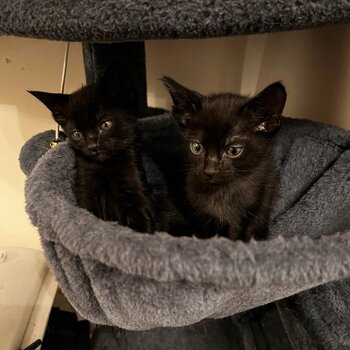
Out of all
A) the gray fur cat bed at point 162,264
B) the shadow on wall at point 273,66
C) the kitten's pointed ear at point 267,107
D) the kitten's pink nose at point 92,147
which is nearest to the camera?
the gray fur cat bed at point 162,264

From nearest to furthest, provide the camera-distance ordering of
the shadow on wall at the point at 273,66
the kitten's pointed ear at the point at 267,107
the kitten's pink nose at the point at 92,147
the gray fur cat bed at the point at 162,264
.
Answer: the gray fur cat bed at the point at 162,264, the kitten's pointed ear at the point at 267,107, the kitten's pink nose at the point at 92,147, the shadow on wall at the point at 273,66

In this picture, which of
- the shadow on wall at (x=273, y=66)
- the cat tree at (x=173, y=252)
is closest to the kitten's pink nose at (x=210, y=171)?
the cat tree at (x=173, y=252)

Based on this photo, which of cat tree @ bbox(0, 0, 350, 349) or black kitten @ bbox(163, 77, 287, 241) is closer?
cat tree @ bbox(0, 0, 350, 349)

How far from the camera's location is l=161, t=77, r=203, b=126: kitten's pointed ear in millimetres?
794

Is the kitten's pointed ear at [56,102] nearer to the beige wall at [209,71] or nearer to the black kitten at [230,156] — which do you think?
the black kitten at [230,156]

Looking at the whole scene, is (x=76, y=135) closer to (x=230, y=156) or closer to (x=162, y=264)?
(x=230, y=156)

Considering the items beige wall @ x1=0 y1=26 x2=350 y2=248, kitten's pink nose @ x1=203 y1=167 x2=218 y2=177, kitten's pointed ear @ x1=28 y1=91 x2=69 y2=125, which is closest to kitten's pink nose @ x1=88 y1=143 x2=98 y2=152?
kitten's pointed ear @ x1=28 y1=91 x2=69 y2=125

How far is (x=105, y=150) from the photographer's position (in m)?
0.85

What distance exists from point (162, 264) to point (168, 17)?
0.33 m

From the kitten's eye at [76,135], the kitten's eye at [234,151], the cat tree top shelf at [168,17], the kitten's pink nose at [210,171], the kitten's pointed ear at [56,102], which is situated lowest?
the kitten's pink nose at [210,171]

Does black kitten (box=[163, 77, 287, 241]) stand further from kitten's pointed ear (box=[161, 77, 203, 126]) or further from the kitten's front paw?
the kitten's front paw

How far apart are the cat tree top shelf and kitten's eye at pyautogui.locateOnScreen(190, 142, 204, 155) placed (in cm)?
30

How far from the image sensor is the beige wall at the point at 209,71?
1.11 metres

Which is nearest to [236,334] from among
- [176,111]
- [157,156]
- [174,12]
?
[157,156]
